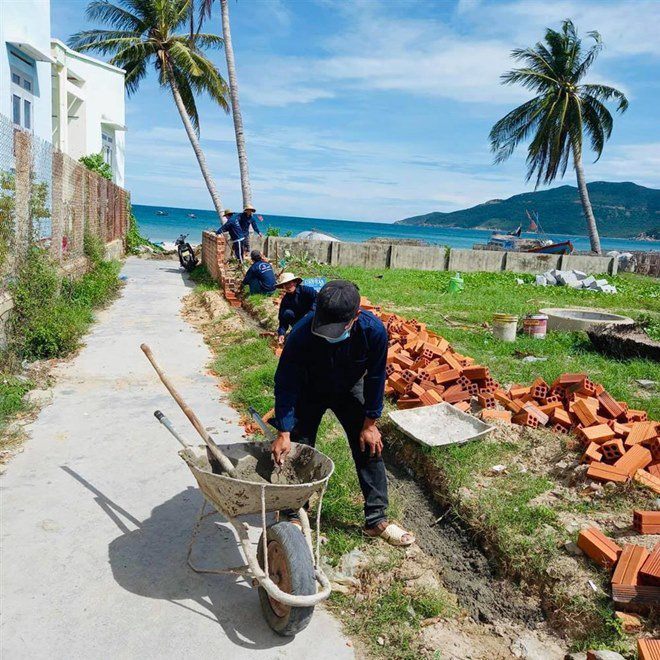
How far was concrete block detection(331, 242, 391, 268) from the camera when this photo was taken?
770 inches

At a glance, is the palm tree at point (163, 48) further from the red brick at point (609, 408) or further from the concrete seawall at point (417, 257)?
the red brick at point (609, 408)

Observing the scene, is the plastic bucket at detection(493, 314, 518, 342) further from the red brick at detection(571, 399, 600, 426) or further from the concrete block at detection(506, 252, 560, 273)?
the concrete block at detection(506, 252, 560, 273)

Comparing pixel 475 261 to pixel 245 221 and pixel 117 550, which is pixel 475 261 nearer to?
pixel 245 221

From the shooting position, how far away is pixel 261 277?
11836 mm

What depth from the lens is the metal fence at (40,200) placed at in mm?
6715

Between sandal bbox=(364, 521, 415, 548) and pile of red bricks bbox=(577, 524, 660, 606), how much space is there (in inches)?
42.5

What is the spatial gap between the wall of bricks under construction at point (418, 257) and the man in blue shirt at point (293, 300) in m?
10.5

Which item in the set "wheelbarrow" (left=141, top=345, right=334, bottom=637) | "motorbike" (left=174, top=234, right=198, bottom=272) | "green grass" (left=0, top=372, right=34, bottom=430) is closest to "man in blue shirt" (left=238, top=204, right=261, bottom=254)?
"motorbike" (left=174, top=234, right=198, bottom=272)

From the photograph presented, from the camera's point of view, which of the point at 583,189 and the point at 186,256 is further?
the point at 583,189

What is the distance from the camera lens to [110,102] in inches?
945

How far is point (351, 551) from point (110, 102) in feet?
79.8

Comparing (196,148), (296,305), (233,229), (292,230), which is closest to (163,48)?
(196,148)

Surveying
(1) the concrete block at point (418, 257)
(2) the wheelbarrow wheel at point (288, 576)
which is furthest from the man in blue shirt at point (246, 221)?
(2) the wheelbarrow wheel at point (288, 576)

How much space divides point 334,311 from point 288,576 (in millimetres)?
1369
